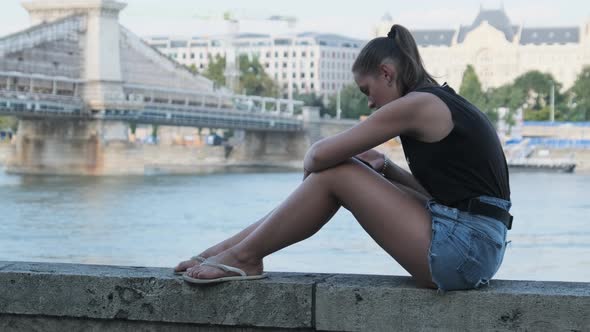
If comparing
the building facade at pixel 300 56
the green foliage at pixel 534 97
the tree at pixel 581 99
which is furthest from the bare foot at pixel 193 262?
the building facade at pixel 300 56

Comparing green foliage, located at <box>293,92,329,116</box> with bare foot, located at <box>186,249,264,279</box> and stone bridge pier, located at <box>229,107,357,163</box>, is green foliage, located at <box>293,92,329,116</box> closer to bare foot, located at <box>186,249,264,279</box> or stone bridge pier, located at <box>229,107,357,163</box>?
stone bridge pier, located at <box>229,107,357,163</box>

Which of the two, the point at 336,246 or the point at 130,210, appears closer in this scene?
the point at 336,246

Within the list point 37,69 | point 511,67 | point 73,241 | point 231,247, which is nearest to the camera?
point 231,247

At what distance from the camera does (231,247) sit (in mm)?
2236

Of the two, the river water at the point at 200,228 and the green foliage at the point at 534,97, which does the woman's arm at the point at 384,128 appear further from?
the green foliage at the point at 534,97

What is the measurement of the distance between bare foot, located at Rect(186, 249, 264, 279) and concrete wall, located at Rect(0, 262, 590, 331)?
2 centimetres

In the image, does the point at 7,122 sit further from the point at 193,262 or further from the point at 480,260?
the point at 480,260

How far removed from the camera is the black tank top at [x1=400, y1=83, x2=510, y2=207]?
2.08m

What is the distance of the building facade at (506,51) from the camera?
2569 inches

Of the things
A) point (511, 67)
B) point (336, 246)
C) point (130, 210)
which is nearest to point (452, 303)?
point (336, 246)

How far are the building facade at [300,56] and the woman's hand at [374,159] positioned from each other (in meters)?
69.5

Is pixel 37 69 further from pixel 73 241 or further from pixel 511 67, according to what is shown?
pixel 511 67

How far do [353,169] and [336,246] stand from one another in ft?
32.6

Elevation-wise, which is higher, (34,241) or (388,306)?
(388,306)
